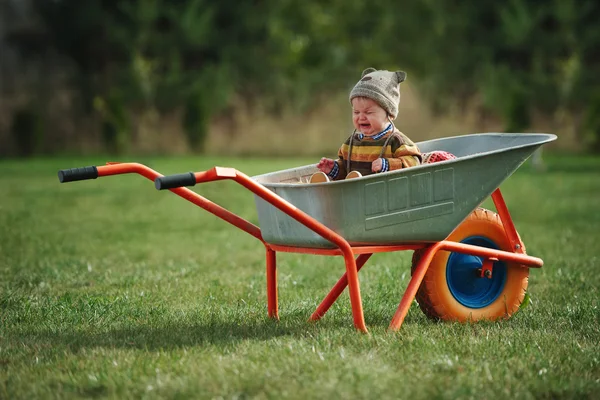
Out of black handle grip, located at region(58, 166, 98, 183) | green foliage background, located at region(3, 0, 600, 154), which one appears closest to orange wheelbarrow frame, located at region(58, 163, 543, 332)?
black handle grip, located at region(58, 166, 98, 183)

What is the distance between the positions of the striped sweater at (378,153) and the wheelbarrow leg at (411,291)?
0.48 meters

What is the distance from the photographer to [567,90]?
28891mm

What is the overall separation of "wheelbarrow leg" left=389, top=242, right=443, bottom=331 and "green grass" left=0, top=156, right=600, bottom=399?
7 centimetres

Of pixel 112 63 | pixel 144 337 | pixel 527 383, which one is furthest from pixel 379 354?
pixel 112 63

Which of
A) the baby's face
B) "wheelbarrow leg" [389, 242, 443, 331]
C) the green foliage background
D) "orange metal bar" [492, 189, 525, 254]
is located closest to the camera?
"wheelbarrow leg" [389, 242, 443, 331]

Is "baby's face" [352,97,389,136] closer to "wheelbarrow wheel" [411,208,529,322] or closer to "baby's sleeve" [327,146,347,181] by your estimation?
"baby's sleeve" [327,146,347,181]

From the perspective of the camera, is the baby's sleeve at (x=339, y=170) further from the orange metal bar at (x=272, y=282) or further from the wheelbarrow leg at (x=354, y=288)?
the wheelbarrow leg at (x=354, y=288)

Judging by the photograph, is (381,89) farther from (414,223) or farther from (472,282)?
(472,282)

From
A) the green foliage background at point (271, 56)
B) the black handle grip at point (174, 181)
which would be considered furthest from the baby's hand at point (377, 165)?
the green foliage background at point (271, 56)

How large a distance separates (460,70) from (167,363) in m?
29.2

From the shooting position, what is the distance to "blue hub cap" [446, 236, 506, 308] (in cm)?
481

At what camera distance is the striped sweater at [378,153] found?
445cm

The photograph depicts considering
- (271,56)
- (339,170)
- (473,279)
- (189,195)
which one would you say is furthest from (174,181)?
(271,56)

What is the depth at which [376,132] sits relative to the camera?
4598mm
